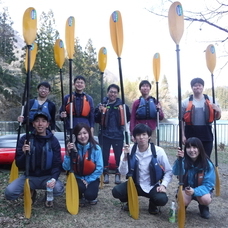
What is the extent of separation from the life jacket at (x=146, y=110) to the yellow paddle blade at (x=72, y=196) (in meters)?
1.55

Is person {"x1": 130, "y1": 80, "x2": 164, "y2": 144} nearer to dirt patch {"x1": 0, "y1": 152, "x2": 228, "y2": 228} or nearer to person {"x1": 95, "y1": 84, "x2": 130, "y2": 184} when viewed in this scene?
person {"x1": 95, "y1": 84, "x2": 130, "y2": 184}

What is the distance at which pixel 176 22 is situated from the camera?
9.95 ft

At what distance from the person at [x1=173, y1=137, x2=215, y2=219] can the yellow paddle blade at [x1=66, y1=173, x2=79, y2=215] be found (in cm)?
117

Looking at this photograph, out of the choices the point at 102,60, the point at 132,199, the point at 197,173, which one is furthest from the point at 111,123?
the point at 197,173

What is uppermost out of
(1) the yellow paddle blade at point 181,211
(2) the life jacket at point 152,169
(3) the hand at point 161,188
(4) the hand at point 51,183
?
(2) the life jacket at point 152,169

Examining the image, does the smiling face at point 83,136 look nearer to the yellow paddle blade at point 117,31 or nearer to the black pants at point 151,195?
the black pants at point 151,195

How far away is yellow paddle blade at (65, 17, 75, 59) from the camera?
11.9 feet

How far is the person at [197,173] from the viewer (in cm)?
275

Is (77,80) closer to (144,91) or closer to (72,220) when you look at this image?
(144,91)

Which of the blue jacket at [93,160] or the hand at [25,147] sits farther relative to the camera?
the blue jacket at [93,160]

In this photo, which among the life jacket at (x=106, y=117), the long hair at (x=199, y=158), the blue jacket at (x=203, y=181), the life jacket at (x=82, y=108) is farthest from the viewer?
the life jacket at (x=106, y=117)

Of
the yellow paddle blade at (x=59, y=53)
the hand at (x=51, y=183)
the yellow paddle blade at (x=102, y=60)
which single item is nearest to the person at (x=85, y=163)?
the hand at (x=51, y=183)

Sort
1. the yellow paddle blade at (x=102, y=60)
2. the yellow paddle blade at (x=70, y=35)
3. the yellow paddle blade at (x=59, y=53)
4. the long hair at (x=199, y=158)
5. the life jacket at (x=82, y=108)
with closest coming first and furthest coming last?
1. the long hair at (x=199, y=158)
2. the yellow paddle blade at (x=70, y=35)
3. the life jacket at (x=82, y=108)
4. the yellow paddle blade at (x=59, y=53)
5. the yellow paddle blade at (x=102, y=60)

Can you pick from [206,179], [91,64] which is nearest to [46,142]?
[206,179]
